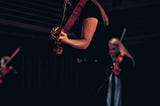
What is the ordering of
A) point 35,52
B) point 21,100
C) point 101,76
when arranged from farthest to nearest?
point 35,52, point 101,76, point 21,100

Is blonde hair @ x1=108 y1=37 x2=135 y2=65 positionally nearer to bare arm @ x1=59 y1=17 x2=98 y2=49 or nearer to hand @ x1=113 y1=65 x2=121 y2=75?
hand @ x1=113 y1=65 x2=121 y2=75

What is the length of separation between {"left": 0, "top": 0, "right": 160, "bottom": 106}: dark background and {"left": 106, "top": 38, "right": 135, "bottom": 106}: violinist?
231mm

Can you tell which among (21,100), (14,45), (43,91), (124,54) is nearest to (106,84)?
(124,54)

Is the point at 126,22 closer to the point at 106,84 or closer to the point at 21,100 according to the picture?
the point at 106,84

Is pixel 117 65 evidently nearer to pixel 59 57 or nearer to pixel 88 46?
pixel 59 57

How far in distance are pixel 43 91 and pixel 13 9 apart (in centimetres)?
302

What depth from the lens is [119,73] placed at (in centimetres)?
827

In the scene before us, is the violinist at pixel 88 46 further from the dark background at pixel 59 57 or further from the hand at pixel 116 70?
the dark background at pixel 59 57

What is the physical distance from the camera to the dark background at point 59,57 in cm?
732

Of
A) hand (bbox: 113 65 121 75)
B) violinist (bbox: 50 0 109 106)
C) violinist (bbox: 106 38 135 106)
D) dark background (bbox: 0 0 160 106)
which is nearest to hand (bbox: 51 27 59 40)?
violinist (bbox: 50 0 109 106)

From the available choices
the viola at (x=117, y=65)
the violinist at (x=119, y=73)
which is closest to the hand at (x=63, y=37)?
the violinist at (x=119, y=73)

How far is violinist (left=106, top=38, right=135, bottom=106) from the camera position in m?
7.95

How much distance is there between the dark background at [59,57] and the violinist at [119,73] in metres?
0.23

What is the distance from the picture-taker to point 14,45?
29.8ft
